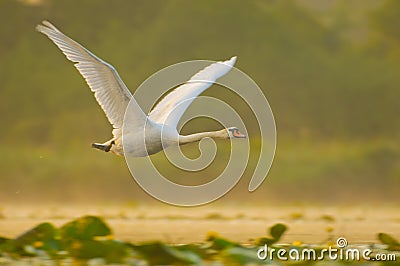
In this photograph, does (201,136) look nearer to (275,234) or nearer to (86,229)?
(275,234)

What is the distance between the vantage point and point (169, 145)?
23.9ft

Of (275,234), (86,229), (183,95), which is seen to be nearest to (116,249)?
(86,229)

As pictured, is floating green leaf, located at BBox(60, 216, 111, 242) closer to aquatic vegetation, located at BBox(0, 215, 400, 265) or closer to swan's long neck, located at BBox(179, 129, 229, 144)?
aquatic vegetation, located at BBox(0, 215, 400, 265)

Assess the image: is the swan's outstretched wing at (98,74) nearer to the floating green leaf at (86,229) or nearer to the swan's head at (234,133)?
the swan's head at (234,133)

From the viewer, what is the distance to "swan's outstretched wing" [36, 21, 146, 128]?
6664 millimetres

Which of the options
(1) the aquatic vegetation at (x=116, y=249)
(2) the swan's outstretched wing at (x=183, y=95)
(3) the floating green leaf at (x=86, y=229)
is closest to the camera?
(1) the aquatic vegetation at (x=116, y=249)

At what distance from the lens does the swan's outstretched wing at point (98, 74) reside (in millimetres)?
6664

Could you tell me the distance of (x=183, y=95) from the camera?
7785 millimetres

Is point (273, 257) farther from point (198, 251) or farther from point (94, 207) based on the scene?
point (94, 207)

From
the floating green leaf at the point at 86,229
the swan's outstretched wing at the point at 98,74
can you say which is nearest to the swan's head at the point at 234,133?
the swan's outstretched wing at the point at 98,74

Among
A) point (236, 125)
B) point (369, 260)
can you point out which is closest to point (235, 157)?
point (236, 125)

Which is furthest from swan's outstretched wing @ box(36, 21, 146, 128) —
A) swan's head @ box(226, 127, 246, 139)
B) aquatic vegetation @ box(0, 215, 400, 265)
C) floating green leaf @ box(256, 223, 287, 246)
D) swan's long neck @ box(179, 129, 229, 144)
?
floating green leaf @ box(256, 223, 287, 246)

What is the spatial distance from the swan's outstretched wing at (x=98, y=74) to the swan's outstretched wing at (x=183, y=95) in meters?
0.46

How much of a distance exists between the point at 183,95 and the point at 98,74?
1086 millimetres
